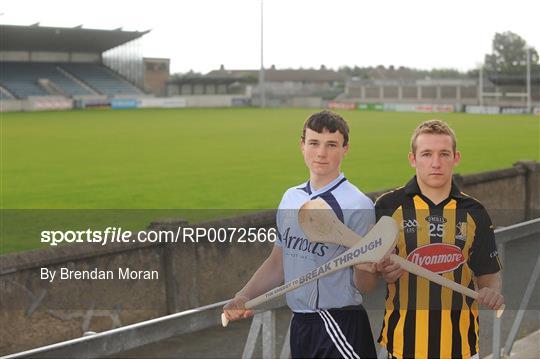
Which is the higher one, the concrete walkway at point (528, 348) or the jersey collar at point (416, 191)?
the jersey collar at point (416, 191)

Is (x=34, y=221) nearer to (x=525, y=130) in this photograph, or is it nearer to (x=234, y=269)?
(x=234, y=269)

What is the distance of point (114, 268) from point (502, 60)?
3482 inches

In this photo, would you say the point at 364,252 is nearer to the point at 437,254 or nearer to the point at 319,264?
the point at 319,264

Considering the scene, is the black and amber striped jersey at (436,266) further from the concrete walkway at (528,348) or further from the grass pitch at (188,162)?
the grass pitch at (188,162)

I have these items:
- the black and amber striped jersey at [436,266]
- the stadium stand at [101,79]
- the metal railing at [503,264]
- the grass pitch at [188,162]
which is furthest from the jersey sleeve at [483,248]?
the stadium stand at [101,79]

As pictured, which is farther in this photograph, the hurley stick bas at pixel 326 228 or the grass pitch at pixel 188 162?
the grass pitch at pixel 188 162

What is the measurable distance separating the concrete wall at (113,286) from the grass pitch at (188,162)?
5.60m

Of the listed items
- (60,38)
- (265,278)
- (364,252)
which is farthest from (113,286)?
(60,38)

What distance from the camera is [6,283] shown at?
5.99m

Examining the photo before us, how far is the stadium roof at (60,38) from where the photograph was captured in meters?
52.8

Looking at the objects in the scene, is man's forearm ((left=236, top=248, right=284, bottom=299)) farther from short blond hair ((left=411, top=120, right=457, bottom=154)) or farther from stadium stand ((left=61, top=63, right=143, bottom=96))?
stadium stand ((left=61, top=63, right=143, bottom=96))

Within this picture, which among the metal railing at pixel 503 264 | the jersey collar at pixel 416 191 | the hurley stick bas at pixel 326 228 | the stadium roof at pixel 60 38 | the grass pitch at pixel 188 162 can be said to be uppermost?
the stadium roof at pixel 60 38

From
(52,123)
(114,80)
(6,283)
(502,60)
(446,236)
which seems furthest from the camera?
(502,60)

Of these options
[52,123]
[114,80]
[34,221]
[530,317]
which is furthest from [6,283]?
[114,80]
